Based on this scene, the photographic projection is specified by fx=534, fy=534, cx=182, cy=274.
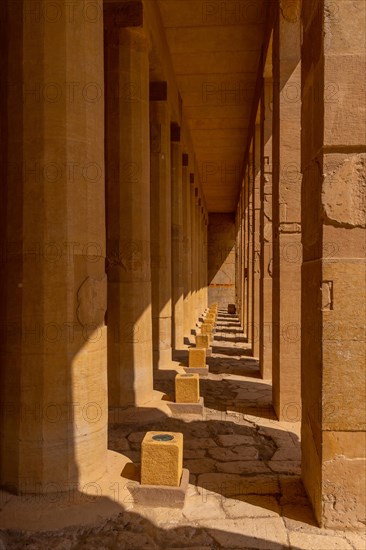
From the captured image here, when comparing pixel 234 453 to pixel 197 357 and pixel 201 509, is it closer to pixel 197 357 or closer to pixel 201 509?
pixel 201 509

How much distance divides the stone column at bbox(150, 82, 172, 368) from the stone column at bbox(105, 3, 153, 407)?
246 cm

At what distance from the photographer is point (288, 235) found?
6996 mm

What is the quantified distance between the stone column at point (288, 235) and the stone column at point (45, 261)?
9.91ft

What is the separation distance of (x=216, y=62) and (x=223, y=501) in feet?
30.0

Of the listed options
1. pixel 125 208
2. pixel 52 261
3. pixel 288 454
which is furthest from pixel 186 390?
pixel 52 261

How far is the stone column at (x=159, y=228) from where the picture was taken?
9.95 m

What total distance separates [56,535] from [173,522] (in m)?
0.87

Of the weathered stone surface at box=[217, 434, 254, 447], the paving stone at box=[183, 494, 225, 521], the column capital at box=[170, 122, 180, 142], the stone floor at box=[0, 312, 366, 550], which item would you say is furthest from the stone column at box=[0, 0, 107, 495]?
the column capital at box=[170, 122, 180, 142]

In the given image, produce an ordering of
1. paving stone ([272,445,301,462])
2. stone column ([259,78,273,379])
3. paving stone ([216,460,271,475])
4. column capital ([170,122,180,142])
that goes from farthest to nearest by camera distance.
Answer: column capital ([170,122,180,142]) < stone column ([259,78,273,379]) < paving stone ([272,445,301,462]) < paving stone ([216,460,271,475])

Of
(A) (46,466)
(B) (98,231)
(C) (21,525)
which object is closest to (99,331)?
(B) (98,231)

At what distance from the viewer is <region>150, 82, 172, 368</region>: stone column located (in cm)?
995

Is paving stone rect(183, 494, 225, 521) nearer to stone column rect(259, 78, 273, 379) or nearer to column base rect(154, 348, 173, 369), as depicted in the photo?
stone column rect(259, 78, 273, 379)

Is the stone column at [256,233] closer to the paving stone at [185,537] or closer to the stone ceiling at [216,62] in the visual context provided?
the stone ceiling at [216,62]

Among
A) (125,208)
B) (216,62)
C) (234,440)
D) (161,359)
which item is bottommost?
(234,440)
